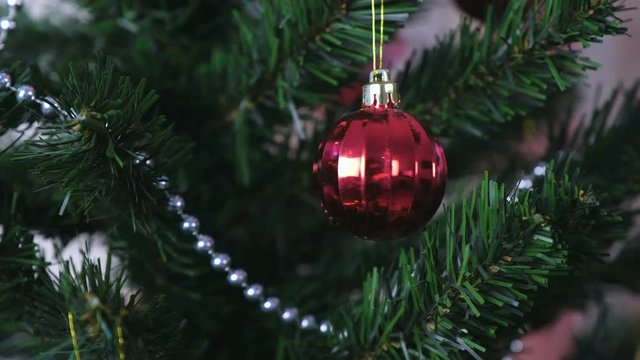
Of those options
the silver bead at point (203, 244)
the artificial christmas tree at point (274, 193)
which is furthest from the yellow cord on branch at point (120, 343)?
the silver bead at point (203, 244)

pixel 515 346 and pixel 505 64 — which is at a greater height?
Answer: pixel 505 64

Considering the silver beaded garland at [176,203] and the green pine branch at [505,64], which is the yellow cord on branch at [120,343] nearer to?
the silver beaded garland at [176,203]

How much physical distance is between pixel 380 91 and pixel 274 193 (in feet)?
0.48

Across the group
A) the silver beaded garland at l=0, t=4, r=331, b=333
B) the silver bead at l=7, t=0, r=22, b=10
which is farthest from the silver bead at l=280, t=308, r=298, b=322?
the silver bead at l=7, t=0, r=22, b=10

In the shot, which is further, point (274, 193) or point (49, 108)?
point (274, 193)

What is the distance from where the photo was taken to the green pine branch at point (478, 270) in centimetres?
26

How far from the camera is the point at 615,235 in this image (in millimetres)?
316

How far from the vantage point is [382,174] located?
27 centimetres

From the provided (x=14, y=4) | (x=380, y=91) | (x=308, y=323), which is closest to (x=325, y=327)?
(x=308, y=323)

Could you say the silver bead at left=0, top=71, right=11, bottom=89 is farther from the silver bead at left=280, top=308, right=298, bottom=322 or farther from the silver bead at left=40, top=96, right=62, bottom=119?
the silver bead at left=280, top=308, right=298, bottom=322

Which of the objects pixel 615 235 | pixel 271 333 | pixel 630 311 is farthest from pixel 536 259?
pixel 630 311

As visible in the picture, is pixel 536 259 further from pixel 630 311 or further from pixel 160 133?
pixel 630 311

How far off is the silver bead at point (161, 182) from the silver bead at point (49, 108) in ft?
0.16

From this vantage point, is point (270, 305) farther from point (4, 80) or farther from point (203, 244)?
point (4, 80)
